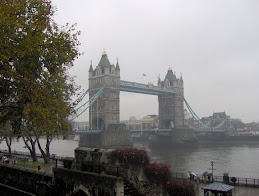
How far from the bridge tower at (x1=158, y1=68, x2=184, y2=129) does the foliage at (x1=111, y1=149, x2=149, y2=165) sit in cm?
9101

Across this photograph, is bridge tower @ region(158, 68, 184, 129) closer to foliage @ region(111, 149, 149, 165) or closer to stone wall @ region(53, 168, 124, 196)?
foliage @ region(111, 149, 149, 165)

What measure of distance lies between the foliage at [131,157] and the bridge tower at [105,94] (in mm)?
64132

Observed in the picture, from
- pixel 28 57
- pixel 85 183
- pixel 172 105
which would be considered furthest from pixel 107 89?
pixel 85 183

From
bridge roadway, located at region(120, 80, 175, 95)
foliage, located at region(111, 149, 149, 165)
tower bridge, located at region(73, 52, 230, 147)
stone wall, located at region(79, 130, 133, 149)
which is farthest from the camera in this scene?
bridge roadway, located at region(120, 80, 175, 95)

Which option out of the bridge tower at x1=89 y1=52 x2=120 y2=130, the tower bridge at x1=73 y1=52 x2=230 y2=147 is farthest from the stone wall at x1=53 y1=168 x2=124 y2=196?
the bridge tower at x1=89 y1=52 x2=120 y2=130

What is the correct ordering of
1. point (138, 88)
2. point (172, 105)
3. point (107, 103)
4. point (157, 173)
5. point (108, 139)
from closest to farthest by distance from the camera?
point (157, 173) → point (108, 139) → point (107, 103) → point (138, 88) → point (172, 105)

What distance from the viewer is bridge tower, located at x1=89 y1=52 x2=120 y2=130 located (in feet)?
261

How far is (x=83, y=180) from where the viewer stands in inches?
433

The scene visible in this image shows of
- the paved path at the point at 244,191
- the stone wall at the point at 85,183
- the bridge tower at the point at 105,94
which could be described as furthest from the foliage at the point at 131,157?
the bridge tower at the point at 105,94

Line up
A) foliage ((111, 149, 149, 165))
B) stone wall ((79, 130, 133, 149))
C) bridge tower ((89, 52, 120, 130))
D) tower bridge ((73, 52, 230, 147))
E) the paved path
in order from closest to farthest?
1. foliage ((111, 149, 149, 165))
2. the paved path
3. stone wall ((79, 130, 133, 149))
4. tower bridge ((73, 52, 230, 147))
5. bridge tower ((89, 52, 120, 130))

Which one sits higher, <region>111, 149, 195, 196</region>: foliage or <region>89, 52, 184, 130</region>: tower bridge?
<region>89, 52, 184, 130</region>: tower bridge

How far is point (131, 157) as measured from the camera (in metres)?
13.5

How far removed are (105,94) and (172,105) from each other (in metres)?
35.0

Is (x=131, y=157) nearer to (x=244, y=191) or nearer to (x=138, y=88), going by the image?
(x=244, y=191)
